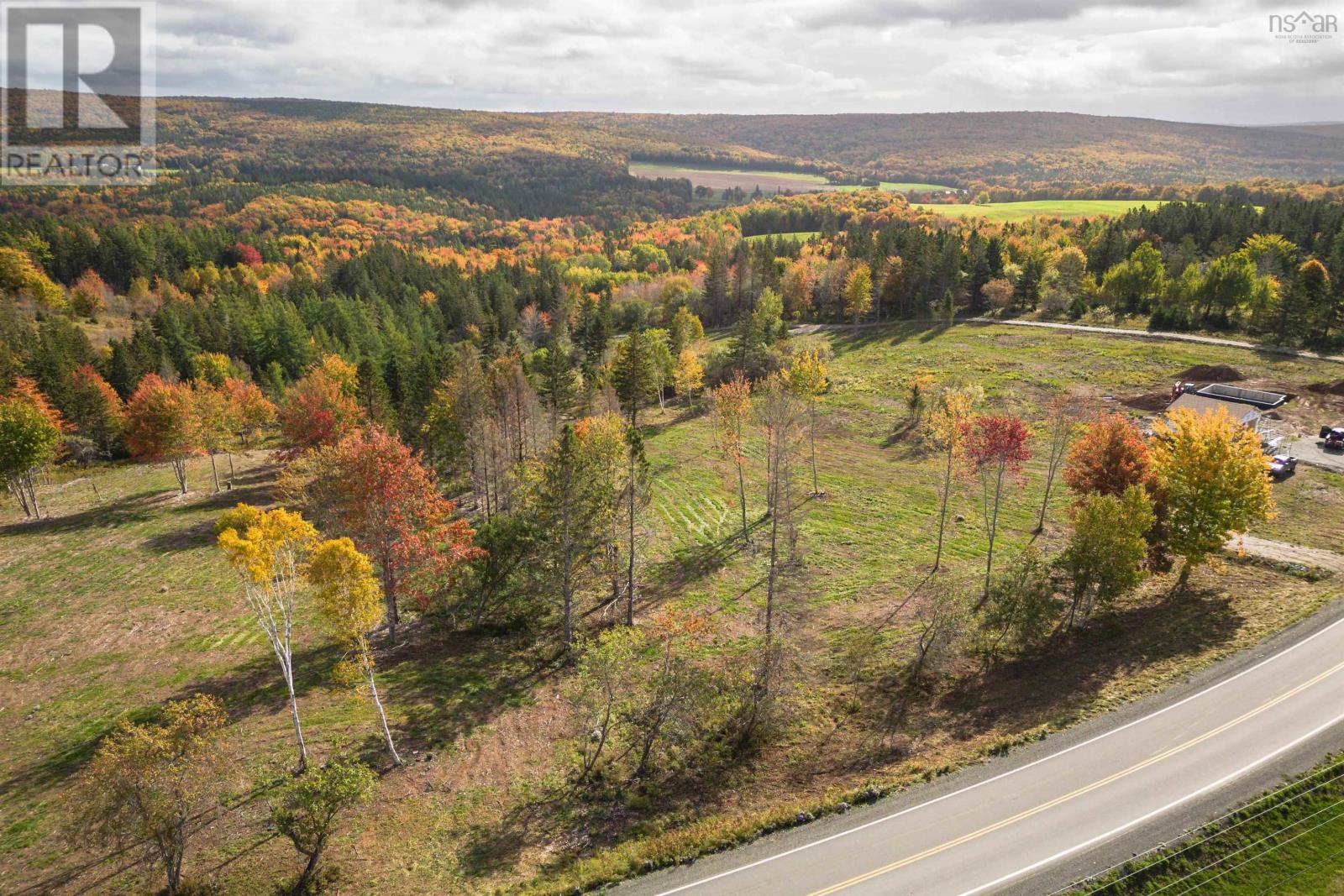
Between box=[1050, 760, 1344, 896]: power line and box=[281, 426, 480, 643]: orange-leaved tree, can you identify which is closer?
box=[1050, 760, 1344, 896]: power line

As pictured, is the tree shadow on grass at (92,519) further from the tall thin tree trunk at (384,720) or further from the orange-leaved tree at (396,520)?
the tall thin tree trunk at (384,720)

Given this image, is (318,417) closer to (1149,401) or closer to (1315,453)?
(1149,401)

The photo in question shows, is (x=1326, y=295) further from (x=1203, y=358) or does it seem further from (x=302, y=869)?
(x=302, y=869)

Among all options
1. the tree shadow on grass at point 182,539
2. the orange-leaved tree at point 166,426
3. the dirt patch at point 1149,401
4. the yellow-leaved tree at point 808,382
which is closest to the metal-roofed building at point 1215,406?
the dirt patch at point 1149,401

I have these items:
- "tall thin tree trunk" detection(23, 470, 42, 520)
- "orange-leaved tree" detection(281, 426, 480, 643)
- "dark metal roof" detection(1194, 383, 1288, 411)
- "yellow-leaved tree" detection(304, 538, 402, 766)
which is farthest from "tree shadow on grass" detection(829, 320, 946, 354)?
"tall thin tree trunk" detection(23, 470, 42, 520)

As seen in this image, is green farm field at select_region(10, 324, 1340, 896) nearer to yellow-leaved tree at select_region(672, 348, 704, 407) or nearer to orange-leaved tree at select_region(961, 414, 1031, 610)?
orange-leaved tree at select_region(961, 414, 1031, 610)

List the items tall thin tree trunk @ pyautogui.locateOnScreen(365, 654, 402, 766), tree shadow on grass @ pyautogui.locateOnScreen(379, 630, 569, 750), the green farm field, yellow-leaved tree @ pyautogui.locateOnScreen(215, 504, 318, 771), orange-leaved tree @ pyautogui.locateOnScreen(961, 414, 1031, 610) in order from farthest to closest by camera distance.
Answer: orange-leaved tree @ pyautogui.locateOnScreen(961, 414, 1031, 610)
tree shadow on grass @ pyautogui.locateOnScreen(379, 630, 569, 750)
tall thin tree trunk @ pyautogui.locateOnScreen(365, 654, 402, 766)
yellow-leaved tree @ pyautogui.locateOnScreen(215, 504, 318, 771)
the green farm field
